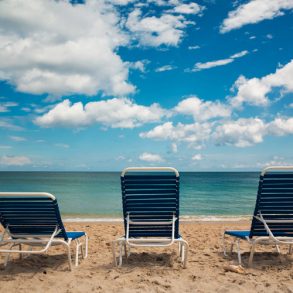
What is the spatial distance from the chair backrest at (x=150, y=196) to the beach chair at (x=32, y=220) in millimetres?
945

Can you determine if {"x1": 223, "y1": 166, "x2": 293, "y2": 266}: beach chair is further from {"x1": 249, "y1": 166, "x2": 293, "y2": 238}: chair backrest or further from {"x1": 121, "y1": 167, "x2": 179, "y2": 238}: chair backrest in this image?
{"x1": 121, "y1": 167, "x2": 179, "y2": 238}: chair backrest

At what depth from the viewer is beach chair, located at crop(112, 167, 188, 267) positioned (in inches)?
190

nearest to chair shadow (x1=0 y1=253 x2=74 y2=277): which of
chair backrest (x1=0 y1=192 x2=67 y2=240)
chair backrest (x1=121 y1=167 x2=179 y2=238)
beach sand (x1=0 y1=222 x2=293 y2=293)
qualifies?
beach sand (x1=0 y1=222 x2=293 y2=293)

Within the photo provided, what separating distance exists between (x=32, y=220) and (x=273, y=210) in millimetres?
3373

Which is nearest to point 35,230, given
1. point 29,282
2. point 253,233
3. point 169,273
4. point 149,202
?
point 29,282

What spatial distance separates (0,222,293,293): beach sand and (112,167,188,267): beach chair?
332 mm

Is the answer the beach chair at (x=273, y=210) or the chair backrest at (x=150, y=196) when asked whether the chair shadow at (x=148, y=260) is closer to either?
the chair backrest at (x=150, y=196)

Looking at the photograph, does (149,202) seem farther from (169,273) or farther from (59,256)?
(59,256)

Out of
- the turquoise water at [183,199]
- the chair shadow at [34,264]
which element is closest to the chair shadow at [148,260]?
the chair shadow at [34,264]

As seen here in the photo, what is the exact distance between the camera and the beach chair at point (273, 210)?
4801mm

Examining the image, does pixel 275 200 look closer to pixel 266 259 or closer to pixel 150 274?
pixel 266 259

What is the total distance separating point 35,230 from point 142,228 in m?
1.52

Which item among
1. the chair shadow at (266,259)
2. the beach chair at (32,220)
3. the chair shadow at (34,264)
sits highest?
the beach chair at (32,220)

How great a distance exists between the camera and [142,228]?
5105 millimetres
